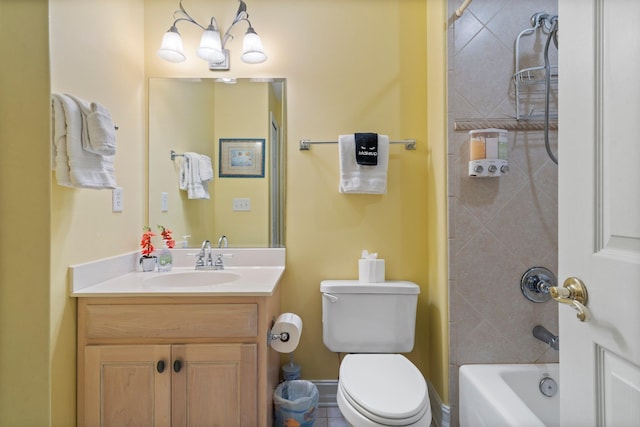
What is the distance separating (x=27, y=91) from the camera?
71cm

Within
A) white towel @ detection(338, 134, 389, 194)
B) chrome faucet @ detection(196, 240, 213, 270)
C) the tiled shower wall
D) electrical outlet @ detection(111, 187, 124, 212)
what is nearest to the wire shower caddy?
the tiled shower wall

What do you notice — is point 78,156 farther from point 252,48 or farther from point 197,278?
point 252,48

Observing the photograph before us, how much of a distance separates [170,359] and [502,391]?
1311 millimetres

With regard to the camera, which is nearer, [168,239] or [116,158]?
[116,158]

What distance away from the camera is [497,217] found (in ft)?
4.72

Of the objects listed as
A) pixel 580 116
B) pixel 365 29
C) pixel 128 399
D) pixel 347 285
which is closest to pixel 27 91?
pixel 128 399

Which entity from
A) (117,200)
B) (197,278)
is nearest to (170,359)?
(197,278)

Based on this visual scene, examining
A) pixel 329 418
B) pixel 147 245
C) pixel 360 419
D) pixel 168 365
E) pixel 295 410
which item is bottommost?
pixel 329 418

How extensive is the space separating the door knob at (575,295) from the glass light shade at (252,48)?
5.41ft

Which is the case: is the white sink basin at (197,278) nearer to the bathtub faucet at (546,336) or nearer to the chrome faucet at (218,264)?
the chrome faucet at (218,264)

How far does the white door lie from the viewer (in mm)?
513

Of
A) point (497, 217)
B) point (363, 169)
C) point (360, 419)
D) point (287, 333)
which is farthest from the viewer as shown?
point (363, 169)

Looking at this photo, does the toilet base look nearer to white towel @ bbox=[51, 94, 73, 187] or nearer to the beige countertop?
the beige countertop

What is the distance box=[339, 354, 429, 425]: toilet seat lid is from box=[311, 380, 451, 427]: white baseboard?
0.40 metres
